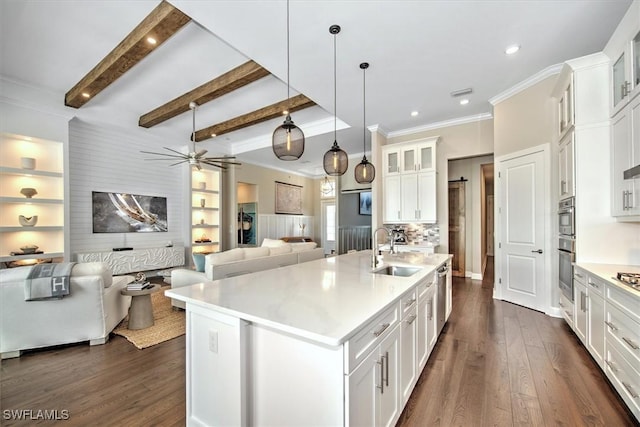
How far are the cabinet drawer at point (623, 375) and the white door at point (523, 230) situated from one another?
1.89 meters

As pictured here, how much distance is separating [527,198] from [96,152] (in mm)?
7938

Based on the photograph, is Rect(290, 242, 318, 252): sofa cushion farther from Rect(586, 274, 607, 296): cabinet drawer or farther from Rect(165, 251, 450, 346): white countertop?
Rect(586, 274, 607, 296): cabinet drawer

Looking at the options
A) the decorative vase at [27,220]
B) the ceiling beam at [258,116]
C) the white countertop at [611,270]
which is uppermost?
the ceiling beam at [258,116]

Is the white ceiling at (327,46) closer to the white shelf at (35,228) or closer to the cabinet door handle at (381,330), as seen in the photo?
the white shelf at (35,228)

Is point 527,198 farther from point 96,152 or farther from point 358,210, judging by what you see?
point 96,152

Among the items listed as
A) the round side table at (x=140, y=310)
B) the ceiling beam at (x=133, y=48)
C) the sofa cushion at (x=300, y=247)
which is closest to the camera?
the ceiling beam at (x=133, y=48)

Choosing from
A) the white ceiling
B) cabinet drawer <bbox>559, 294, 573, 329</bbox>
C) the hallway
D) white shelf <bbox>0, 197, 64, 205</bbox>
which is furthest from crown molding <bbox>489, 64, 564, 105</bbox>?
white shelf <bbox>0, 197, 64, 205</bbox>

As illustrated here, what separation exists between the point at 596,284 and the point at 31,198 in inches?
301

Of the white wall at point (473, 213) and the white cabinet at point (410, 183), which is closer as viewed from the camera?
the white cabinet at point (410, 183)

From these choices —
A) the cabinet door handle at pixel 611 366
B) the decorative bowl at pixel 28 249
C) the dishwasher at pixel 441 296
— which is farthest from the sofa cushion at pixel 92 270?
the cabinet door handle at pixel 611 366

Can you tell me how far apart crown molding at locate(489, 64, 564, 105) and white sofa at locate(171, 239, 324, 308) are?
165 inches

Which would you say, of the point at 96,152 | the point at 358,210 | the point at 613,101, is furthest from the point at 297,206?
the point at 613,101

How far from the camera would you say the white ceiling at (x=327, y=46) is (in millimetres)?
2484

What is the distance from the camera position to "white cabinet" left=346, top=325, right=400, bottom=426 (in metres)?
1.16
